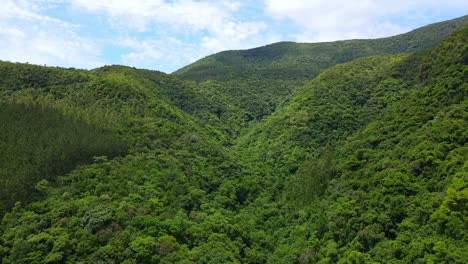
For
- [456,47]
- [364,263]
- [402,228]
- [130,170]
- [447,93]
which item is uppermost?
[456,47]

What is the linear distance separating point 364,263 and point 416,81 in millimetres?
74230

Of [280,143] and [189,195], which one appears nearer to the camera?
[189,195]

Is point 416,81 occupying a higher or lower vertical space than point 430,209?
higher

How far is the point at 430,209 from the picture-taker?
183 feet

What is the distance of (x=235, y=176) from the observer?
97.3 metres

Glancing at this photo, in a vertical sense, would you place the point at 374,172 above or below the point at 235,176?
above

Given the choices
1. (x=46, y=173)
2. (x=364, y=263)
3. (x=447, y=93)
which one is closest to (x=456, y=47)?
(x=447, y=93)

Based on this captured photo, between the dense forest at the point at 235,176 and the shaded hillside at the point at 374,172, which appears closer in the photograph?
the shaded hillside at the point at 374,172

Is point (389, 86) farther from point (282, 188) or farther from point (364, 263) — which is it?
point (364, 263)

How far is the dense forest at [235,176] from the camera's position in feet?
191

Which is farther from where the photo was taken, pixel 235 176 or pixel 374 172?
pixel 235 176

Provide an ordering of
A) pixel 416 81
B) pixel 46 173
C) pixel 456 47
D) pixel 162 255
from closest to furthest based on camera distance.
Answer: pixel 162 255 → pixel 46 173 → pixel 456 47 → pixel 416 81

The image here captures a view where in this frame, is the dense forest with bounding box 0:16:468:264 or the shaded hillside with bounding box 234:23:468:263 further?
the dense forest with bounding box 0:16:468:264

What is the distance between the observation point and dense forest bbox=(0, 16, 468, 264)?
58.1 meters
